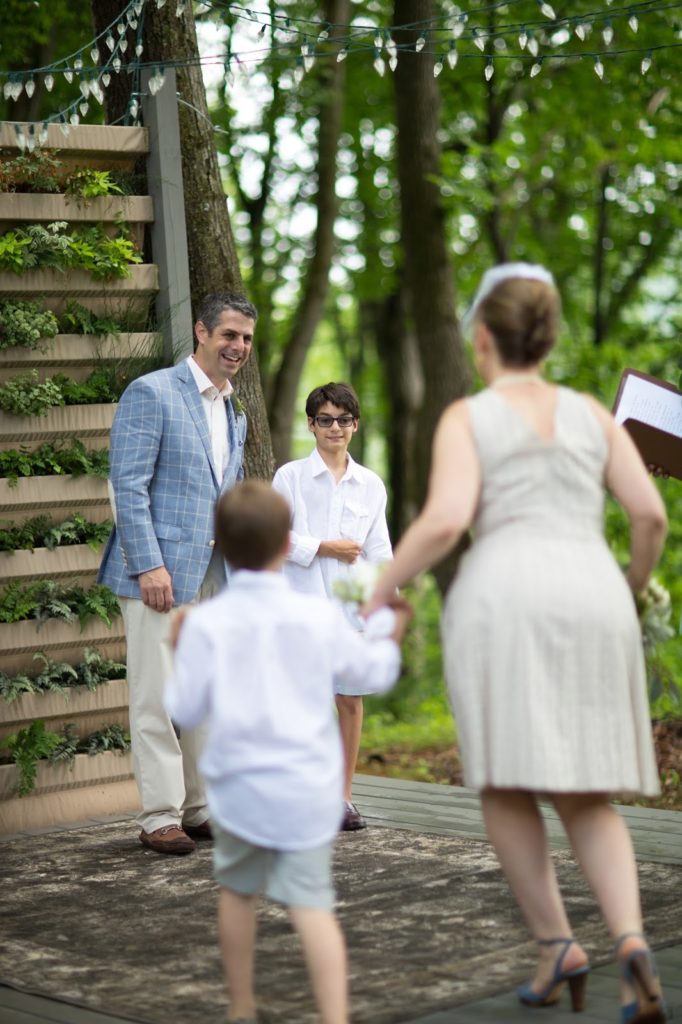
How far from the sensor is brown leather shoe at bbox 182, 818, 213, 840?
241 inches

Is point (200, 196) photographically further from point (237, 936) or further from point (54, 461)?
point (237, 936)

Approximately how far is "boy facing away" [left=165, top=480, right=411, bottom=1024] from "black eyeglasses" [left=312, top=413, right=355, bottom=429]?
110 inches

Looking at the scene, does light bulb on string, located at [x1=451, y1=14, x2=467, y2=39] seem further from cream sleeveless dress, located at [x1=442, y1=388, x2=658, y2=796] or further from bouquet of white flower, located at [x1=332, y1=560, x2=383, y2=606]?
bouquet of white flower, located at [x1=332, y1=560, x2=383, y2=606]

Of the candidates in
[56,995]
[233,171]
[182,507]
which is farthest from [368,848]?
[233,171]

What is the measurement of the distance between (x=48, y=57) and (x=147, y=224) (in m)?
8.09

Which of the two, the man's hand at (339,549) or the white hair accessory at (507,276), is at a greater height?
the white hair accessory at (507,276)

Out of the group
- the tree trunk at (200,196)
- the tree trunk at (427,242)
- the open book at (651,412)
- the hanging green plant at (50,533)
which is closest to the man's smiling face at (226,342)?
the hanging green plant at (50,533)

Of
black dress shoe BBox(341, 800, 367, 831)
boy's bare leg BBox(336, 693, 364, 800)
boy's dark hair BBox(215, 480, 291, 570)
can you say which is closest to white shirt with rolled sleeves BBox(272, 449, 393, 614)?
boy's bare leg BBox(336, 693, 364, 800)

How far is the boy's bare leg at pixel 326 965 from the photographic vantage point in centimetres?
317

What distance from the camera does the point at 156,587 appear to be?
571 centimetres

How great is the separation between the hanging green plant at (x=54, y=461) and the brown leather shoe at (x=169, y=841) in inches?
66.4

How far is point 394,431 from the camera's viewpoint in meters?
20.6

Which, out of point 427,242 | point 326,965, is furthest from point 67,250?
point 427,242

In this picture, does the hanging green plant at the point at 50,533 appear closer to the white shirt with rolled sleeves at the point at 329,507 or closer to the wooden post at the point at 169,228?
the wooden post at the point at 169,228
